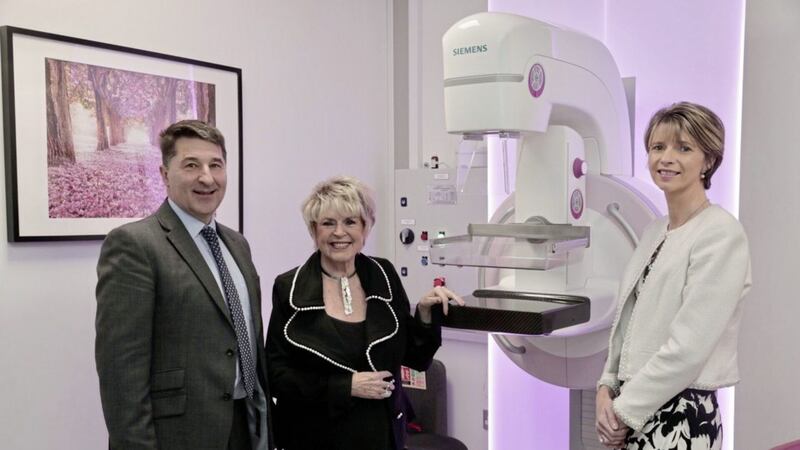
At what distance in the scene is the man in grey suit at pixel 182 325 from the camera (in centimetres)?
148

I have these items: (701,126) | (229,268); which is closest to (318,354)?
(229,268)

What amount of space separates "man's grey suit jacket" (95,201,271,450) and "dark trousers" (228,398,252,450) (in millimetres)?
54

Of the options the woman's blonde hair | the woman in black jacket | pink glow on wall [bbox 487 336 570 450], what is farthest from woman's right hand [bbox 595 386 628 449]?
pink glow on wall [bbox 487 336 570 450]

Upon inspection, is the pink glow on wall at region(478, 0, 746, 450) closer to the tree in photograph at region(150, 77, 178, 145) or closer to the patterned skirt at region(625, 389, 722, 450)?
the patterned skirt at region(625, 389, 722, 450)

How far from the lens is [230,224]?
2738 mm

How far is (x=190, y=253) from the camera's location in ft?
5.25

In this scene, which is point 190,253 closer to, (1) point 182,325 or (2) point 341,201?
(1) point 182,325

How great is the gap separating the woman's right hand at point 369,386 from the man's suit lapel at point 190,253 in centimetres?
32

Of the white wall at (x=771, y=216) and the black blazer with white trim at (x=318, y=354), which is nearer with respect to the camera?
the black blazer with white trim at (x=318, y=354)

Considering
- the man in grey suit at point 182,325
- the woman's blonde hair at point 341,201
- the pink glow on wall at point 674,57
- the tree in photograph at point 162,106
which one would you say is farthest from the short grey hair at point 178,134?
the pink glow on wall at point 674,57

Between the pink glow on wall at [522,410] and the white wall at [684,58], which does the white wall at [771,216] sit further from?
the pink glow on wall at [522,410]

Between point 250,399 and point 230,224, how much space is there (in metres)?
1.18

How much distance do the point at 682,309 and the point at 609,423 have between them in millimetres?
303

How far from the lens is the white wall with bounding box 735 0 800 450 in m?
2.06
